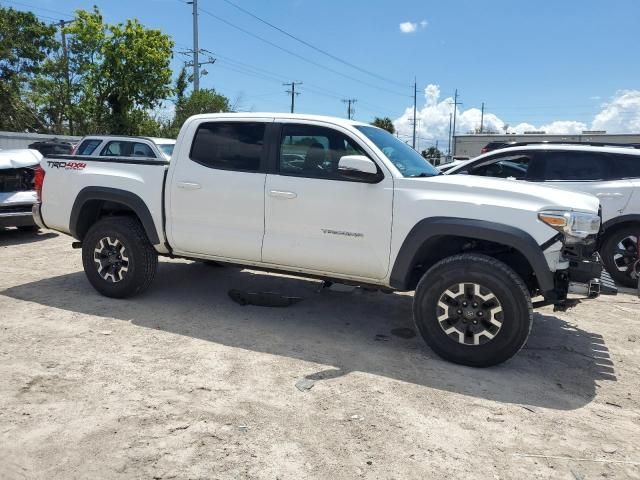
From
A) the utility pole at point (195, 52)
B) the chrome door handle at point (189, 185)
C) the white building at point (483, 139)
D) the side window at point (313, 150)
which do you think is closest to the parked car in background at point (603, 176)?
the side window at point (313, 150)

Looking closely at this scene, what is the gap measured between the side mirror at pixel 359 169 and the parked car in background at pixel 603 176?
355 centimetres

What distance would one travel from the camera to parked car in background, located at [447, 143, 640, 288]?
6.62 m

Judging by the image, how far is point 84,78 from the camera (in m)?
33.2

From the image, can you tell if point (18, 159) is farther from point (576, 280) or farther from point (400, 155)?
point (576, 280)

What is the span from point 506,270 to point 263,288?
3146 millimetres

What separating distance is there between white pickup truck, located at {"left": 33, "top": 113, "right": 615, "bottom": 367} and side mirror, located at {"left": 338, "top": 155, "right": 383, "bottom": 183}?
0.04 ft

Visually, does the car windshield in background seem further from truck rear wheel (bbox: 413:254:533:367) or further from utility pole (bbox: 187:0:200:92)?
utility pole (bbox: 187:0:200:92)

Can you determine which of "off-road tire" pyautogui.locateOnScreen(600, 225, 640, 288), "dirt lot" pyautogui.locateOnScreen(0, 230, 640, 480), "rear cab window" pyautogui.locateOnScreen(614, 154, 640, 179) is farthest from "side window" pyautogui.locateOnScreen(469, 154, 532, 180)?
"dirt lot" pyautogui.locateOnScreen(0, 230, 640, 480)

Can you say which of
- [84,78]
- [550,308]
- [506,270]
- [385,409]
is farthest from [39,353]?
[84,78]

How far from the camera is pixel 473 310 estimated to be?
3.99m

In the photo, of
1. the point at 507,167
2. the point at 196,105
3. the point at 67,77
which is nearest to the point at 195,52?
the point at 196,105

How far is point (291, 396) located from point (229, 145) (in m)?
2.55

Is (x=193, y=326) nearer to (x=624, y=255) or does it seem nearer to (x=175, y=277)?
(x=175, y=277)

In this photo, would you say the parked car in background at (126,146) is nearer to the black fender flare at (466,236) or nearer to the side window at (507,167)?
the side window at (507,167)
